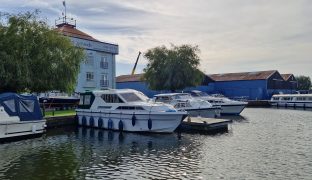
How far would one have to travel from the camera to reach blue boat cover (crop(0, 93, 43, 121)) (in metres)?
22.3

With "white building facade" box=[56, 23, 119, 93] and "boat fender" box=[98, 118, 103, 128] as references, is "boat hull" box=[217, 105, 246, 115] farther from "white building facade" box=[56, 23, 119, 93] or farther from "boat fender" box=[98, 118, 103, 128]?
"boat fender" box=[98, 118, 103, 128]

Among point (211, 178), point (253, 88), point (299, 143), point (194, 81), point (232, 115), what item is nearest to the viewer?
point (211, 178)

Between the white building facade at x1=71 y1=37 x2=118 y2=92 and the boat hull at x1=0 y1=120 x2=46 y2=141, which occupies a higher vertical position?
the white building facade at x1=71 y1=37 x2=118 y2=92

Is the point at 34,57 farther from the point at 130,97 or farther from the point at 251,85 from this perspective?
the point at 251,85

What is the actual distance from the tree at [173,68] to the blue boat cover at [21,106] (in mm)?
30441

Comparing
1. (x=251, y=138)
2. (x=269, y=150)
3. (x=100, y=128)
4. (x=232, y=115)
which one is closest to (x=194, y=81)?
(x=232, y=115)

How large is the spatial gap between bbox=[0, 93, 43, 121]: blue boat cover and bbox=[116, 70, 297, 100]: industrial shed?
49.9 metres

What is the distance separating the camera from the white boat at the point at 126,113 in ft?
83.8

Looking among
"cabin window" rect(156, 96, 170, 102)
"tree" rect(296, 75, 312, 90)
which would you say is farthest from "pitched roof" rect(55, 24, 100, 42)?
"tree" rect(296, 75, 312, 90)

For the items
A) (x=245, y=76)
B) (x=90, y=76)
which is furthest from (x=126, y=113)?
(x=245, y=76)

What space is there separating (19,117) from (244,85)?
2421 inches

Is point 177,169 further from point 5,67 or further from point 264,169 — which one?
point 5,67

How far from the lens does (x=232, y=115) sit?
44094 millimetres

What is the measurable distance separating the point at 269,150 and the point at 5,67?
20627 millimetres
